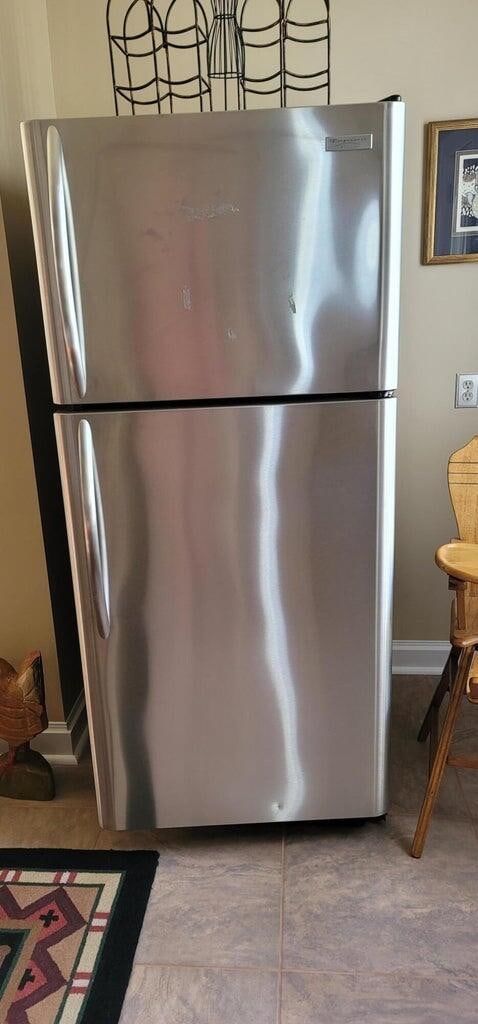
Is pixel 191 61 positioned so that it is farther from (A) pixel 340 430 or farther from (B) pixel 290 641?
(B) pixel 290 641

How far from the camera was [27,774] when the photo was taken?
192 centimetres

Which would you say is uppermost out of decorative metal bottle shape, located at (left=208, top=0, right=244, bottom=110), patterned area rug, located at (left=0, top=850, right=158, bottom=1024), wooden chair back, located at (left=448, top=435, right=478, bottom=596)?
decorative metal bottle shape, located at (left=208, top=0, right=244, bottom=110)

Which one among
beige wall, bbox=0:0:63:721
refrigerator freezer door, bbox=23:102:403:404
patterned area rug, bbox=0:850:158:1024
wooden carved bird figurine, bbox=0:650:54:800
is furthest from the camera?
wooden carved bird figurine, bbox=0:650:54:800

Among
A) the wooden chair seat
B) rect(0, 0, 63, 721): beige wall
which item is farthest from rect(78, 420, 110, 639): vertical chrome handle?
the wooden chair seat

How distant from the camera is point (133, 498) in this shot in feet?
4.71

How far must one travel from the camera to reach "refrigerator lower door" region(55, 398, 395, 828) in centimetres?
141

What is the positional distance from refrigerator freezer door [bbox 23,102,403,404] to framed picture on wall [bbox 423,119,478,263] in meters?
0.82

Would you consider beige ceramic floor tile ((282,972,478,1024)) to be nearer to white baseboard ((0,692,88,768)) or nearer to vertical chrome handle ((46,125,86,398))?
white baseboard ((0,692,88,768))

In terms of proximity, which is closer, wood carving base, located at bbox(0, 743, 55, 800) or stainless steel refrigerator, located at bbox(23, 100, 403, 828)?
stainless steel refrigerator, located at bbox(23, 100, 403, 828)

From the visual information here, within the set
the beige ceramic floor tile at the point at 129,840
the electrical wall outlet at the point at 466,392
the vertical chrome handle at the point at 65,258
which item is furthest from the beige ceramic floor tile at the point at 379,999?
the electrical wall outlet at the point at 466,392

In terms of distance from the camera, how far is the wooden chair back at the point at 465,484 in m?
1.79

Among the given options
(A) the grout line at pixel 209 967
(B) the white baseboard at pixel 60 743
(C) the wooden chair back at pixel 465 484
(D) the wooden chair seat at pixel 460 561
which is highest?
(C) the wooden chair back at pixel 465 484

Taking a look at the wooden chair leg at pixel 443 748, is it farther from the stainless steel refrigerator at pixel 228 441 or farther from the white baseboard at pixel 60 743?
the white baseboard at pixel 60 743

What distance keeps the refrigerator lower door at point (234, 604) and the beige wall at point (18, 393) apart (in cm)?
44
